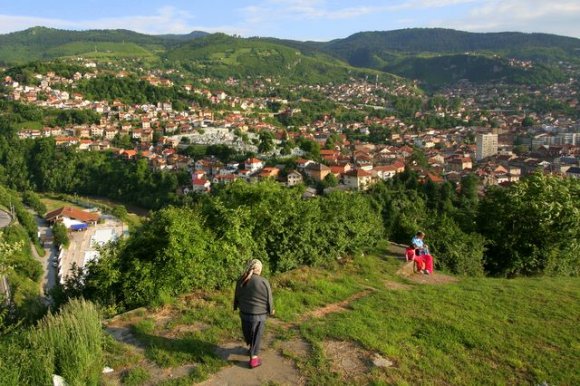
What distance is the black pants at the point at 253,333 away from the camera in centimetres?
451

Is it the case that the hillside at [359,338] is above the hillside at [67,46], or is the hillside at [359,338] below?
below

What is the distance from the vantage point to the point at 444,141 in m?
74.8

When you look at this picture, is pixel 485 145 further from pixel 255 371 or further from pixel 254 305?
pixel 255 371

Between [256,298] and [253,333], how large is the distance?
1.05 ft

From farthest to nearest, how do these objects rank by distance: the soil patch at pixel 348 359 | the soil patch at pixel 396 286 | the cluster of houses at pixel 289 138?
the cluster of houses at pixel 289 138 → the soil patch at pixel 396 286 → the soil patch at pixel 348 359

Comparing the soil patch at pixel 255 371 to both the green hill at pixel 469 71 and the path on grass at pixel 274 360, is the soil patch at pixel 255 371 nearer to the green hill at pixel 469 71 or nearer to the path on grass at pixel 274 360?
the path on grass at pixel 274 360

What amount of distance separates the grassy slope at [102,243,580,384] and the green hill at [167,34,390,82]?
136 m

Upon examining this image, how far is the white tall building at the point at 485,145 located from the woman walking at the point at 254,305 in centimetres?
7076

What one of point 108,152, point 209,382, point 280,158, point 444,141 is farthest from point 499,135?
point 209,382

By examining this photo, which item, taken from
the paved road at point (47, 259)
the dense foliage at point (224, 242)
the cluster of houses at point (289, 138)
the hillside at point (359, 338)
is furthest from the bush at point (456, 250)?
the cluster of houses at point (289, 138)

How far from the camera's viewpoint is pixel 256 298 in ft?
15.0

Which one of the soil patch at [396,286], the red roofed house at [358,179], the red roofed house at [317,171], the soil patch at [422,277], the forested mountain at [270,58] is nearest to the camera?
the soil patch at [396,286]

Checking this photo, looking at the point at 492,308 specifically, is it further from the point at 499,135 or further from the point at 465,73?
the point at 465,73

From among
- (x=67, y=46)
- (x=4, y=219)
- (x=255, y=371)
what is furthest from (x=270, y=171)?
(x=67, y=46)
